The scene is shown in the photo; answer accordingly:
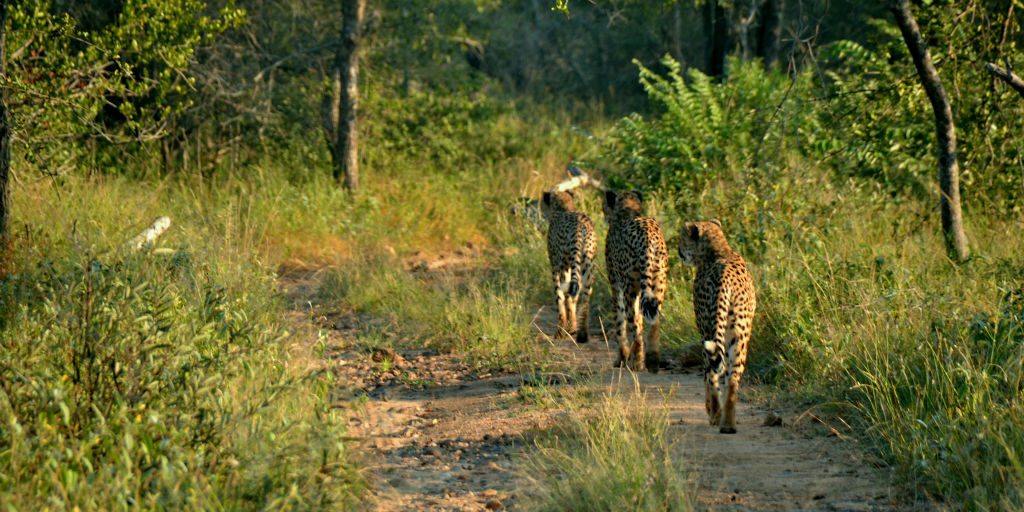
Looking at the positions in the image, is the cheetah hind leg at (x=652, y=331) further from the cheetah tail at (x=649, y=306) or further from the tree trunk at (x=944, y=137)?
the tree trunk at (x=944, y=137)

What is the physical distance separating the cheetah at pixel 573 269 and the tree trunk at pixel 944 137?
273cm

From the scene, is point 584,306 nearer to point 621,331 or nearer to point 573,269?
point 573,269

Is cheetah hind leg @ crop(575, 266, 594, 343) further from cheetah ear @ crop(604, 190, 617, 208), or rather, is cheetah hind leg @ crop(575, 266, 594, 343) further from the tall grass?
the tall grass

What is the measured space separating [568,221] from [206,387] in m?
4.61

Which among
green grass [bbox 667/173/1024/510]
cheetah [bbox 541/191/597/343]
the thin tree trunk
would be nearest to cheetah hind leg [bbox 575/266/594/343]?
cheetah [bbox 541/191/597/343]

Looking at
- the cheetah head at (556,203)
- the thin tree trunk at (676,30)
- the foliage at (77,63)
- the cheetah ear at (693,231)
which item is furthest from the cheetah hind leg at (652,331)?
the thin tree trunk at (676,30)

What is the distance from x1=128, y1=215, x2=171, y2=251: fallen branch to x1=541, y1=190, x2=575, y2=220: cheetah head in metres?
3.23

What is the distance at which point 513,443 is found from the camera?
6.38 m

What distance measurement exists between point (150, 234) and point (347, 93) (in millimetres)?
4853

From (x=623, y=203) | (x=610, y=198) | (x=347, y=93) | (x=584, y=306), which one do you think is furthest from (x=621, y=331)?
(x=347, y=93)

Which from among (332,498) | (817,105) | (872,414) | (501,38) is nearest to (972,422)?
(872,414)

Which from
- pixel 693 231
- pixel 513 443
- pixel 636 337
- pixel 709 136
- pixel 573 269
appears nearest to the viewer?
pixel 513 443

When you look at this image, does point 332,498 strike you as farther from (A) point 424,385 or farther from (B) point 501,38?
(B) point 501,38

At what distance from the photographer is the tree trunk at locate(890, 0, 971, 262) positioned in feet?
28.6
